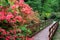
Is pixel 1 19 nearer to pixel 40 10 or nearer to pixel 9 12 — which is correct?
pixel 9 12

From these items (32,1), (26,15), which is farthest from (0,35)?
(32,1)

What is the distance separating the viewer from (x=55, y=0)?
2233 inches

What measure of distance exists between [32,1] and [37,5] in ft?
7.37

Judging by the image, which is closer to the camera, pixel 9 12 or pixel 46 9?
A: pixel 9 12

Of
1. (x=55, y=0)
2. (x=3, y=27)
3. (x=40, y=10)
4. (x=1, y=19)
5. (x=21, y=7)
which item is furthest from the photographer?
(x=55, y=0)

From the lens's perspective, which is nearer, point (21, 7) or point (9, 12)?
point (9, 12)

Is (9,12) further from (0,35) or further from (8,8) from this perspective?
(0,35)

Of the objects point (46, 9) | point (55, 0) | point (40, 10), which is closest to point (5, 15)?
point (40, 10)

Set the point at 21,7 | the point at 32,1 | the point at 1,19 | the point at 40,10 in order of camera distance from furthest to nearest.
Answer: the point at 40,10 → the point at 32,1 → the point at 21,7 → the point at 1,19

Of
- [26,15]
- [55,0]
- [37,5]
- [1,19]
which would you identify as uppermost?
[1,19]

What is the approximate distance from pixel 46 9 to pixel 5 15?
108ft

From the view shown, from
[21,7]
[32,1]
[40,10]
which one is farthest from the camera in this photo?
[40,10]

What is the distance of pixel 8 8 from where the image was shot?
12.6 metres

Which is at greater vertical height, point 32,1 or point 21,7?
point 21,7
